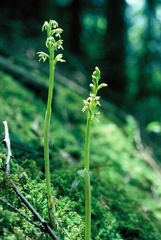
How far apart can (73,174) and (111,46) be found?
8492 mm

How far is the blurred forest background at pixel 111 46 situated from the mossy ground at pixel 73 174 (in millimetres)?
2413

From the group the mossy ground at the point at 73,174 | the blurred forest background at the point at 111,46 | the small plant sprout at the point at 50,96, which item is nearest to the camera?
the small plant sprout at the point at 50,96

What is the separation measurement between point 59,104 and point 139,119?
393 cm

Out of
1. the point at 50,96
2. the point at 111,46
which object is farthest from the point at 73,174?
the point at 111,46

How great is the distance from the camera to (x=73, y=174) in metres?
2.58

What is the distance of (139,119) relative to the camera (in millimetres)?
8539

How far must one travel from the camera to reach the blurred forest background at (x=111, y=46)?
27.5 ft

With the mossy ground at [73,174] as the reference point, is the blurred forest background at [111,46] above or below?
above

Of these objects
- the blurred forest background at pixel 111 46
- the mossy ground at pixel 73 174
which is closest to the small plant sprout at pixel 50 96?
the mossy ground at pixel 73 174

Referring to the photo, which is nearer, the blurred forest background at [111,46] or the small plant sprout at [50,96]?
the small plant sprout at [50,96]

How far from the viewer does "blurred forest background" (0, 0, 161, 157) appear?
8.39m

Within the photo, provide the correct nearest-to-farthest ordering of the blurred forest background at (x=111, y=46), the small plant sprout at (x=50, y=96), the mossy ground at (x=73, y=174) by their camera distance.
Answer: the small plant sprout at (x=50, y=96) → the mossy ground at (x=73, y=174) → the blurred forest background at (x=111, y=46)

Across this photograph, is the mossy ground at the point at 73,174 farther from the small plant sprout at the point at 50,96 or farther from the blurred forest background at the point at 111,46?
the blurred forest background at the point at 111,46

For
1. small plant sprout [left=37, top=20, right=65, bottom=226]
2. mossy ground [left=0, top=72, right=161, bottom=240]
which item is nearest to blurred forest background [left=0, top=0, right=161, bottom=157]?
mossy ground [left=0, top=72, right=161, bottom=240]
